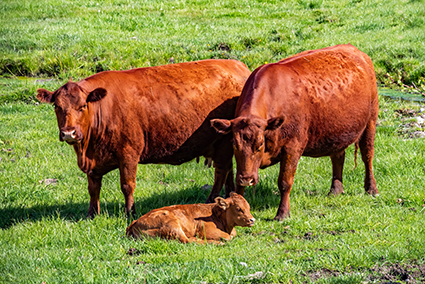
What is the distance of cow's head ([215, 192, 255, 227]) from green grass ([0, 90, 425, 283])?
234mm

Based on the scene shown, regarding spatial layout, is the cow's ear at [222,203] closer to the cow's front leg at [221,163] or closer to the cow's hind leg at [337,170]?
the cow's front leg at [221,163]

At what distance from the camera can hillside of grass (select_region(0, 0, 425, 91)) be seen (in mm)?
15430

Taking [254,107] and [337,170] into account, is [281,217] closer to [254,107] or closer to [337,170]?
[254,107]

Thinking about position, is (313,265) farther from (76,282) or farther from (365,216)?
(76,282)

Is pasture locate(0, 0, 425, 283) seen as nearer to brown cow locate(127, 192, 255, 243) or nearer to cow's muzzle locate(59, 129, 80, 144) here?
brown cow locate(127, 192, 255, 243)

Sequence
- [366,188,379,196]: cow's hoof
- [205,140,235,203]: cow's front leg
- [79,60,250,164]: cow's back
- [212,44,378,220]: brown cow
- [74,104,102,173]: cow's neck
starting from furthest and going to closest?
[366,188,379,196]: cow's hoof → [205,140,235,203]: cow's front leg → [79,60,250,164]: cow's back → [74,104,102,173]: cow's neck → [212,44,378,220]: brown cow

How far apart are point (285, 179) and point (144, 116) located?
6.99 feet

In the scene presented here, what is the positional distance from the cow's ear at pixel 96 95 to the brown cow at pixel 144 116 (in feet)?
0.04

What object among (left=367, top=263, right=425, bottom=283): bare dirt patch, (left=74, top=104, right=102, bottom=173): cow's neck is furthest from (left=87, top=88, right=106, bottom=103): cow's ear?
(left=367, top=263, right=425, bottom=283): bare dirt patch

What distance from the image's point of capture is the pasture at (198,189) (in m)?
5.03

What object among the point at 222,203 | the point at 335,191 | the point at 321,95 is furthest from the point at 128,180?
the point at 335,191

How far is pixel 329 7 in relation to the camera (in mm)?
21375

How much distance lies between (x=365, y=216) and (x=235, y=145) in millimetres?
1948

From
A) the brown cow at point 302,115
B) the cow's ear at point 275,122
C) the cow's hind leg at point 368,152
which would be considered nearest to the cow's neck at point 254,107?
the brown cow at point 302,115
